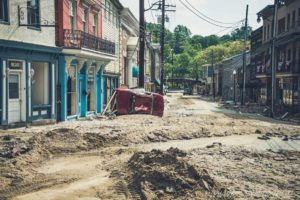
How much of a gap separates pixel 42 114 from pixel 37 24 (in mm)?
4209

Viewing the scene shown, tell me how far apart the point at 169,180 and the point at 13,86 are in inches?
444

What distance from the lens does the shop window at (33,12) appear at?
18875 millimetres

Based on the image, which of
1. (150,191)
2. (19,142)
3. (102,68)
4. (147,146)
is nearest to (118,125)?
(147,146)

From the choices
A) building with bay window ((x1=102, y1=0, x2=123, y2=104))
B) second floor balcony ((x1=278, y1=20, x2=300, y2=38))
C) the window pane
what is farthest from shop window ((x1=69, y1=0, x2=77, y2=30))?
second floor balcony ((x1=278, y1=20, x2=300, y2=38))

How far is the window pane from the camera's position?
17.8m

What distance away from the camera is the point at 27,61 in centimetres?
1872

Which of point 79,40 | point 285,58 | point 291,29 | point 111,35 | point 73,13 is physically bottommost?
point 79,40

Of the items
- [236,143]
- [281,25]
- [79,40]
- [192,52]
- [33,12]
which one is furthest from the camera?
[192,52]

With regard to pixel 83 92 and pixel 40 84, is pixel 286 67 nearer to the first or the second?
pixel 83 92

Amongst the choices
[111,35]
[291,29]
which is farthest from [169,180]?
[291,29]

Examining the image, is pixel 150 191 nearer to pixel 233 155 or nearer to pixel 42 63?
pixel 233 155

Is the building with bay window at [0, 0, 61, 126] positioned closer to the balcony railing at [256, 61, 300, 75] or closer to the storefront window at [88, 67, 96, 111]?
the storefront window at [88, 67, 96, 111]

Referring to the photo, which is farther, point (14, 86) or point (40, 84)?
point (40, 84)

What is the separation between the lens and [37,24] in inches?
726
